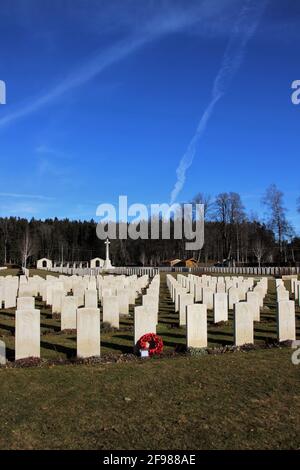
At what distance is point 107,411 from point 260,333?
6.63 metres

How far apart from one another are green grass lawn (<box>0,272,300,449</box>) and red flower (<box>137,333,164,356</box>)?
12.3 inches

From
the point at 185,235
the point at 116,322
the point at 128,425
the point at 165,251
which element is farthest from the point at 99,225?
the point at 128,425

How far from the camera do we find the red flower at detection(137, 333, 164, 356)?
8.59 m

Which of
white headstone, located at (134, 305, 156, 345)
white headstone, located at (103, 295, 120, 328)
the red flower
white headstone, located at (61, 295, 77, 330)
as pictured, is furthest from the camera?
white headstone, located at (103, 295, 120, 328)

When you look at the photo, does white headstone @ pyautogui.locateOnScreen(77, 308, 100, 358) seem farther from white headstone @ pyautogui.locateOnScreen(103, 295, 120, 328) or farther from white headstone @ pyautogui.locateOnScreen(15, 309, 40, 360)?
white headstone @ pyautogui.locateOnScreen(103, 295, 120, 328)

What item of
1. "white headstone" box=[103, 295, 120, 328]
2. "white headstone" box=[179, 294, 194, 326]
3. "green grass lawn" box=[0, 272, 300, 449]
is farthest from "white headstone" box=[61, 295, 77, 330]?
"white headstone" box=[179, 294, 194, 326]

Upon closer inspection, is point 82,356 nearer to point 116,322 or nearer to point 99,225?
point 116,322

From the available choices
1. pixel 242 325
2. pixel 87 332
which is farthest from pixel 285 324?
pixel 87 332

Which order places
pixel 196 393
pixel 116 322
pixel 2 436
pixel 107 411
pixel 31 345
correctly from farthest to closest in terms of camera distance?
1. pixel 116 322
2. pixel 31 345
3. pixel 196 393
4. pixel 107 411
5. pixel 2 436

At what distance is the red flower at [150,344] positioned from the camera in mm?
8594

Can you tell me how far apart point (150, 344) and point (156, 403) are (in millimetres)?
3052

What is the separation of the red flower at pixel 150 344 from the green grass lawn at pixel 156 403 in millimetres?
312

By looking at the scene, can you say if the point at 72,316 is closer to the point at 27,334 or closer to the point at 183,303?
the point at 183,303
